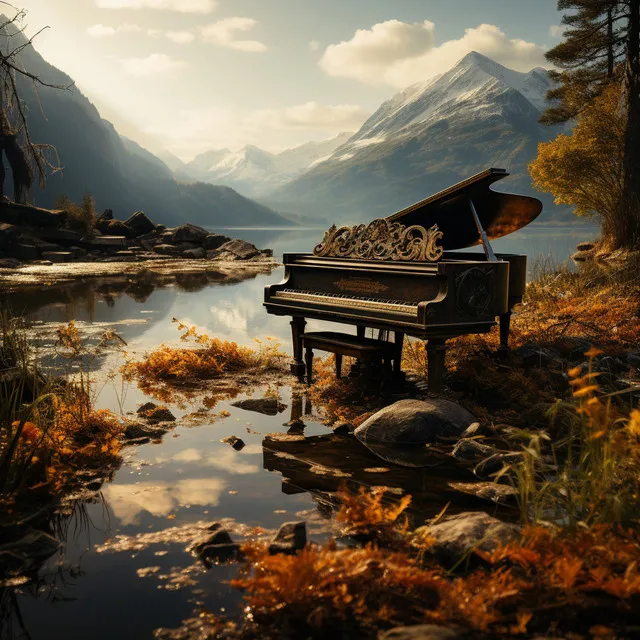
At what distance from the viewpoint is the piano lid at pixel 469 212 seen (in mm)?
7250

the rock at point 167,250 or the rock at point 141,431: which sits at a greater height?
the rock at point 167,250

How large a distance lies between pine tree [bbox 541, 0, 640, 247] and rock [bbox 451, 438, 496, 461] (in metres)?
11.1

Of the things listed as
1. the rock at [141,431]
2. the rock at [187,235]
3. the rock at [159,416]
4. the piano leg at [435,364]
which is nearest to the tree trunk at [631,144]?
the piano leg at [435,364]

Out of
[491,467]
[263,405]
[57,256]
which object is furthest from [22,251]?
[491,467]

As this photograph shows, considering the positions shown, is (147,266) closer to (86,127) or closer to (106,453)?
(106,453)

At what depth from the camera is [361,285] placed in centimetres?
705

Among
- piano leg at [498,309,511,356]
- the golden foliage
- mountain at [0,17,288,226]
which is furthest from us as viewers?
mountain at [0,17,288,226]

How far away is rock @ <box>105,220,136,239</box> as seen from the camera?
3500 cm

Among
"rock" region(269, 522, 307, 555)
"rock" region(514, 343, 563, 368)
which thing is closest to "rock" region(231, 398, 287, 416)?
"rock" region(514, 343, 563, 368)

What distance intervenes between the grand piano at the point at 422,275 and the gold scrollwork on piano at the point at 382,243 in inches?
0.4

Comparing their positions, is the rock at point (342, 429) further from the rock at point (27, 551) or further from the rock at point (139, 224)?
the rock at point (139, 224)

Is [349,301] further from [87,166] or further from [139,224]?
[87,166]

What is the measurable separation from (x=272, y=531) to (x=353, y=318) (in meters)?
3.30

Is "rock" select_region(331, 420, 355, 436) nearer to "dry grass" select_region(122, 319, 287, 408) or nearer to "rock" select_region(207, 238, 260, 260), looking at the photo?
"dry grass" select_region(122, 319, 287, 408)
